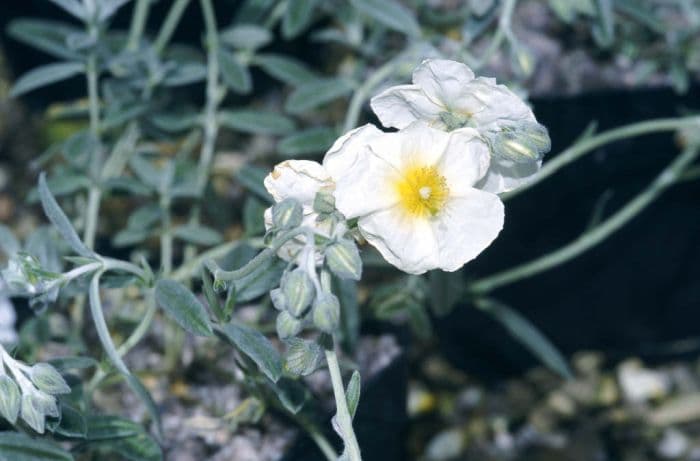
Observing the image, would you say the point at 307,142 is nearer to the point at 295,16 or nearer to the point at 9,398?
the point at 295,16

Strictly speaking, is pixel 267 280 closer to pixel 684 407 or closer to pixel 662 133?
pixel 662 133

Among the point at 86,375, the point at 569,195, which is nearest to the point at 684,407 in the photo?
the point at 569,195

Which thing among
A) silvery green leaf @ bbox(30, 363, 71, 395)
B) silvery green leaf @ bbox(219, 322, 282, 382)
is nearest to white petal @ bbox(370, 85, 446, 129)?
silvery green leaf @ bbox(219, 322, 282, 382)

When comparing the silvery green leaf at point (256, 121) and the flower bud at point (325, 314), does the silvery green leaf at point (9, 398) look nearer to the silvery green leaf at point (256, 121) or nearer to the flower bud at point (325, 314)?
the flower bud at point (325, 314)

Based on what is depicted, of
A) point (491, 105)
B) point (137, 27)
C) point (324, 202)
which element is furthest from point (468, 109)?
point (137, 27)

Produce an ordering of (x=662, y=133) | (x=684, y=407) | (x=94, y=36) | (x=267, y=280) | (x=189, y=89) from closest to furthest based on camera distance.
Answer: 1. (x=267, y=280)
2. (x=94, y=36)
3. (x=662, y=133)
4. (x=684, y=407)
5. (x=189, y=89)

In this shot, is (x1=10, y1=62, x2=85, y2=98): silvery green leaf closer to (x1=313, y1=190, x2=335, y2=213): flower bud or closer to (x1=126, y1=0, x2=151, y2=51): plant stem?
(x1=126, y1=0, x2=151, y2=51): plant stem

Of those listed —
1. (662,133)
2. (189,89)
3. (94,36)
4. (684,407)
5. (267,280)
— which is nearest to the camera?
(267,280)

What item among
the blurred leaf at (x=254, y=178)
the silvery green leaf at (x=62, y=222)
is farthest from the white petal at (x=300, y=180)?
the blurred leaf at (x=254, y=178)
